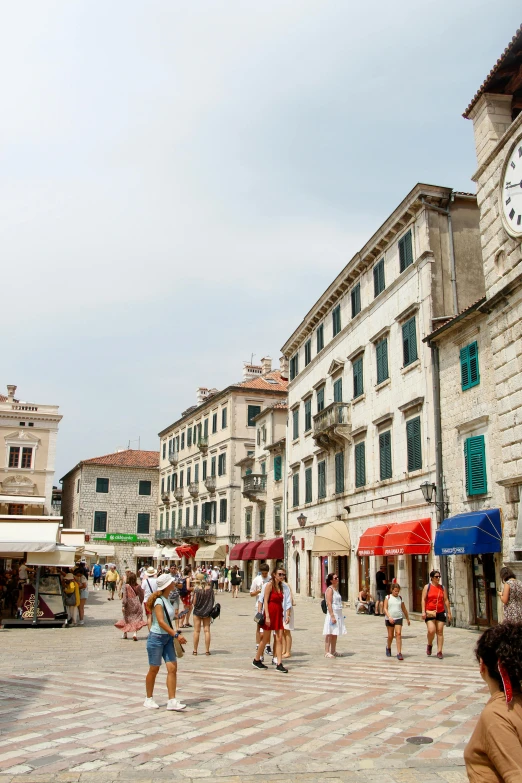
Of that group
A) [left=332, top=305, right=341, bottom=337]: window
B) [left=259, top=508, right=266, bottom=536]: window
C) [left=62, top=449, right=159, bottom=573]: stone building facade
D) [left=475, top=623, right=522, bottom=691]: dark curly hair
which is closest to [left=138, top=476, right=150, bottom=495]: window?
[left=62, top=449, right=159, bottom=573]: stone building facade

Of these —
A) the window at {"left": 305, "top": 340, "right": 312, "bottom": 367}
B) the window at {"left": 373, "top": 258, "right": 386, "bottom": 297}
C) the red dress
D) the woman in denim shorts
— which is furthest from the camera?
the window at {"left": 305, "top": 340, "right": 312, "bottom": 367}

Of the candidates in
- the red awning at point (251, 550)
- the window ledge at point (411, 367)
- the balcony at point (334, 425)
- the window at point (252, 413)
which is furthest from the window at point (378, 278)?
the window at point (252, 413)

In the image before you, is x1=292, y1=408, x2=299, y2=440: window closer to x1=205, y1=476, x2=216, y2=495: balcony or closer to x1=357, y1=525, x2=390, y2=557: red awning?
x1=357, y1=525, x2=390, y2=557: red awning

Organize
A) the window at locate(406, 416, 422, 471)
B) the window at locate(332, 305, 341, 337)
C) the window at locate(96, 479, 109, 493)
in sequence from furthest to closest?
1. the window at locate(96, 479, 109, 493)
2. the window at locate(332, 305, 341, 337)
3. the window at locate(406, 416, 422, 471)

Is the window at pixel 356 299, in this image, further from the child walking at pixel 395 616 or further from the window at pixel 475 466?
the child walking at pixel 395 616

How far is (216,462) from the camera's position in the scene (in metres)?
50.5

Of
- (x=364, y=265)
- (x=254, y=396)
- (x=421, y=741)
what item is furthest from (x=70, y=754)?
(x=254, y=396)

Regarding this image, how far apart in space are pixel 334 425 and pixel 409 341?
6127mm

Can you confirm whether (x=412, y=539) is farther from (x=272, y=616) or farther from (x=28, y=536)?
(x=28, y=536)

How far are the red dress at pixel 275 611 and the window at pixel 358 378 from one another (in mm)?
15410

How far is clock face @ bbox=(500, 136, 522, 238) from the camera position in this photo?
47.6 ft

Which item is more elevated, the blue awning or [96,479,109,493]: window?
[96,479,109,493]: window

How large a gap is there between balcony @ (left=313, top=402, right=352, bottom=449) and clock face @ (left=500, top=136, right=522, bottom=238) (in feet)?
45.0

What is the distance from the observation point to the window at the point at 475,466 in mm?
18025
